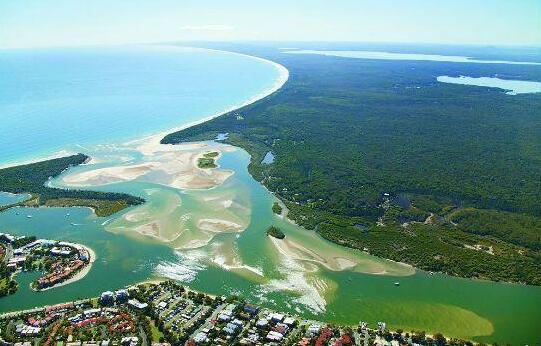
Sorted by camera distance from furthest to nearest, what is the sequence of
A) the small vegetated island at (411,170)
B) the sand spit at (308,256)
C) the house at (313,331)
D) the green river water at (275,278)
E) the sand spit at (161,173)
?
the sand spit at (161,173) → the small vegetated island at (411,170) → the sand spit at (308,256) → the green river water at (275,278) → the house at (313,331)

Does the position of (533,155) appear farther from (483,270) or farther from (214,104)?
(214,104)

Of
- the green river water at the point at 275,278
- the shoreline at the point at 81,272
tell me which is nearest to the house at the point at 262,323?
the green river water at the point at 275,278

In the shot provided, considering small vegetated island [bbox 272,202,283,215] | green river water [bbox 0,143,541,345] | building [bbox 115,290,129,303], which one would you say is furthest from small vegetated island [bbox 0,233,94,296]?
small vegetated island [bbox 272,202,283,215]

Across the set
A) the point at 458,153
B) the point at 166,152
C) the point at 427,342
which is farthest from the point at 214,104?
the point at 427,342

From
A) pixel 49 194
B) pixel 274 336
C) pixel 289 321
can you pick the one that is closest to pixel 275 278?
pixel 289 321

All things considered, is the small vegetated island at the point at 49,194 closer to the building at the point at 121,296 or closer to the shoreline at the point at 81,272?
the shoreline at the point at 81,272

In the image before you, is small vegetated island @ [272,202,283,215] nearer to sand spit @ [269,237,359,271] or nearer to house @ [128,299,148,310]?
sand spit @ [269,237,359,271]
